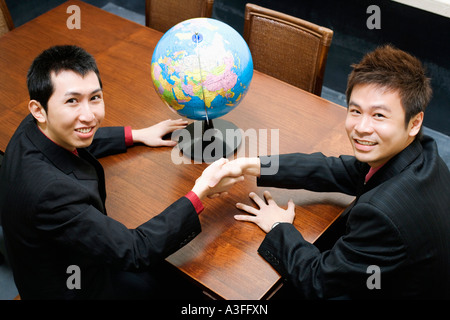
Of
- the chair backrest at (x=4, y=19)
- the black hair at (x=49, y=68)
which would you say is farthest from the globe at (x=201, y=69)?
the chair backrest at (x=4, y=19)

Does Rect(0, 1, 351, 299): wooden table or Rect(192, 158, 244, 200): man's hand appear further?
Rect(192, 158, 244, 200): man's hand

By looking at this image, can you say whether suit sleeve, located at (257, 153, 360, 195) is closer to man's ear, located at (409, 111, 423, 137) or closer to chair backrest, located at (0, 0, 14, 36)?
man's ear, located at (409, 111, 423, 137)

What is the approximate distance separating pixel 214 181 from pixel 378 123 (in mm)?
633

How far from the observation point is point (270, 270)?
1.69m

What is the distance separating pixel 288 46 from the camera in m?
2.63

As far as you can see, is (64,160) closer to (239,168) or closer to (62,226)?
(62,226)

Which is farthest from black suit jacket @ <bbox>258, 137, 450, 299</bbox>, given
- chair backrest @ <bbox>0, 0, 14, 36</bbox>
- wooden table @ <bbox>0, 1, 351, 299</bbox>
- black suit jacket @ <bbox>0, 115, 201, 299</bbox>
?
chair backrest @ <bbox>0, 0, 14, 36</bbox>

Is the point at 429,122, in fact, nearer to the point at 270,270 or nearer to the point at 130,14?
the point at 270,270

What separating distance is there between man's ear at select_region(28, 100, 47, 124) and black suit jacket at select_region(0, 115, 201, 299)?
0.16 feet

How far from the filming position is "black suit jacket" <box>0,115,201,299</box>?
1558 mm

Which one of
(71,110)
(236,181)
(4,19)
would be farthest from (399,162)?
(4,19)

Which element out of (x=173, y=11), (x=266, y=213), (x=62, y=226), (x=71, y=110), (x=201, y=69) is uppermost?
(x=201, y=69)

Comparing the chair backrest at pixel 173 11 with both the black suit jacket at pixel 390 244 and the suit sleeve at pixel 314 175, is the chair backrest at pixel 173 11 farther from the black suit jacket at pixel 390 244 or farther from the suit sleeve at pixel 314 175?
the black suit jacket at pixel 390 244

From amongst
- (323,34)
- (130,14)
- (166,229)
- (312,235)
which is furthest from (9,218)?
(130,14)
